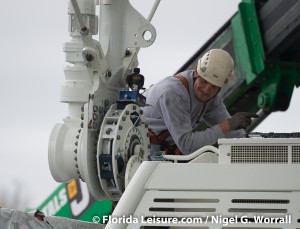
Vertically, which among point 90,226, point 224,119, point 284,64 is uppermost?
point 284,64

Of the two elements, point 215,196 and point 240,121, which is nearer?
point 215,196

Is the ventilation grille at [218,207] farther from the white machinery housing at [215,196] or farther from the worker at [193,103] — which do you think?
the worker at [193,103]

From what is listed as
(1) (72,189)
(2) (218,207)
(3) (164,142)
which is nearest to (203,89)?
(3) (164,142)

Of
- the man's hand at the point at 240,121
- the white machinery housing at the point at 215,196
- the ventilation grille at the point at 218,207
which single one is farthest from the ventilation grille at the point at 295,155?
the man's hand at the point at 240,121

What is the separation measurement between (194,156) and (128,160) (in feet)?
7.54

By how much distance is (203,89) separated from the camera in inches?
369

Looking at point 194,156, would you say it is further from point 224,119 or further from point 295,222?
point 224,119

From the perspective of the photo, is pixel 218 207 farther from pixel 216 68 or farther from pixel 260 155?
pixel 216 68

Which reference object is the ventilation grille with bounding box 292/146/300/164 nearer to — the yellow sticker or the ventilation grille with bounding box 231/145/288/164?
the ventilation grille with bounding box 231/145/288/164

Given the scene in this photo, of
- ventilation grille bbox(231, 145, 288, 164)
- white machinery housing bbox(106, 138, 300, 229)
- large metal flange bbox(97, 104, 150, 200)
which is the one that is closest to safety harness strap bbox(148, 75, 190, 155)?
large metal flange bbox(97, 104, 150, 200)

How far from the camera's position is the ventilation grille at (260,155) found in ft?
21.2

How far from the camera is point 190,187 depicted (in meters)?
6.03

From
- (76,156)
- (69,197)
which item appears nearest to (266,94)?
(76,156)

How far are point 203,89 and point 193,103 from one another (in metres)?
0.19
